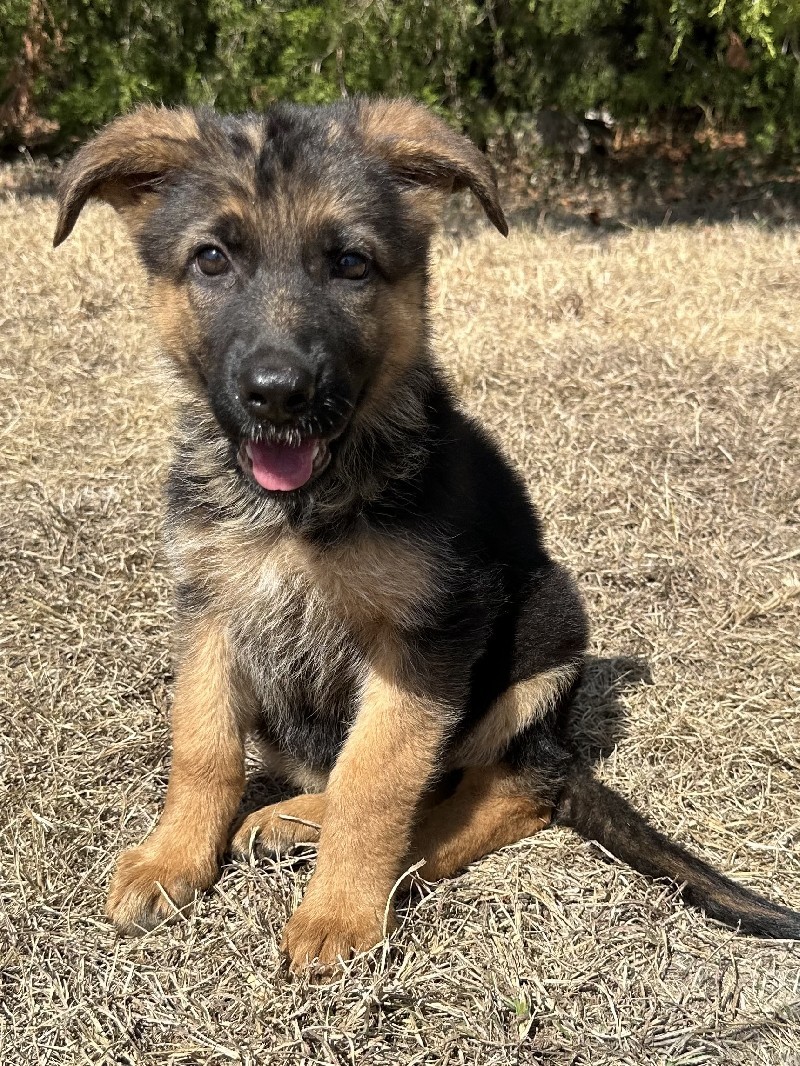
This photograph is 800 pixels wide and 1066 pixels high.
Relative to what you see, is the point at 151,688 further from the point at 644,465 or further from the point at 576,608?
the point at 644,465

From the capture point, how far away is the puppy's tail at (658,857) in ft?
9.72

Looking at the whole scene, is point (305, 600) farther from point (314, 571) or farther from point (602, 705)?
point (602, 705)

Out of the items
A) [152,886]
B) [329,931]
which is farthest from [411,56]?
[329,931]

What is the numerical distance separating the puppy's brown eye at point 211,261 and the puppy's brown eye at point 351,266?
0.30m

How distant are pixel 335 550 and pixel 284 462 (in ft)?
1.02

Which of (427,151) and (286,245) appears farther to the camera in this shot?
(427,151)

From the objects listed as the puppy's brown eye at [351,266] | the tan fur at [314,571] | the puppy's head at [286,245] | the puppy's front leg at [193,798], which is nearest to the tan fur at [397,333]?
the puppy's head at [286,245]

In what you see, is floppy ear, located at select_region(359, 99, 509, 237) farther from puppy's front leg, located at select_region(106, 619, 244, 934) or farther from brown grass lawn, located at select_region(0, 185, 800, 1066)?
puppy's front leg, located at select_region(106, 619, 244, 934)

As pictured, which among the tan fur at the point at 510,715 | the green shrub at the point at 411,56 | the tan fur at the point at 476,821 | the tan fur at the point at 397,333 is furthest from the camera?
the green shrub at the point at 411,56

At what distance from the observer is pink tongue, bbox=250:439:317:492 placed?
2.86 meters

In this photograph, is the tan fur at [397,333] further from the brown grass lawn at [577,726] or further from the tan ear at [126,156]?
the brown grass lawn at [577,726]

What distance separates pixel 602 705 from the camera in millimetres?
4133

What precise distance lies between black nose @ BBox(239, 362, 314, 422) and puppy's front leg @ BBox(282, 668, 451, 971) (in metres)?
0.84

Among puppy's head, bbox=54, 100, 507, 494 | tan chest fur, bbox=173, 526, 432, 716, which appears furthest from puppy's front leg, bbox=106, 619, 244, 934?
puppy's head, bbox=54, 100, 507, 494
